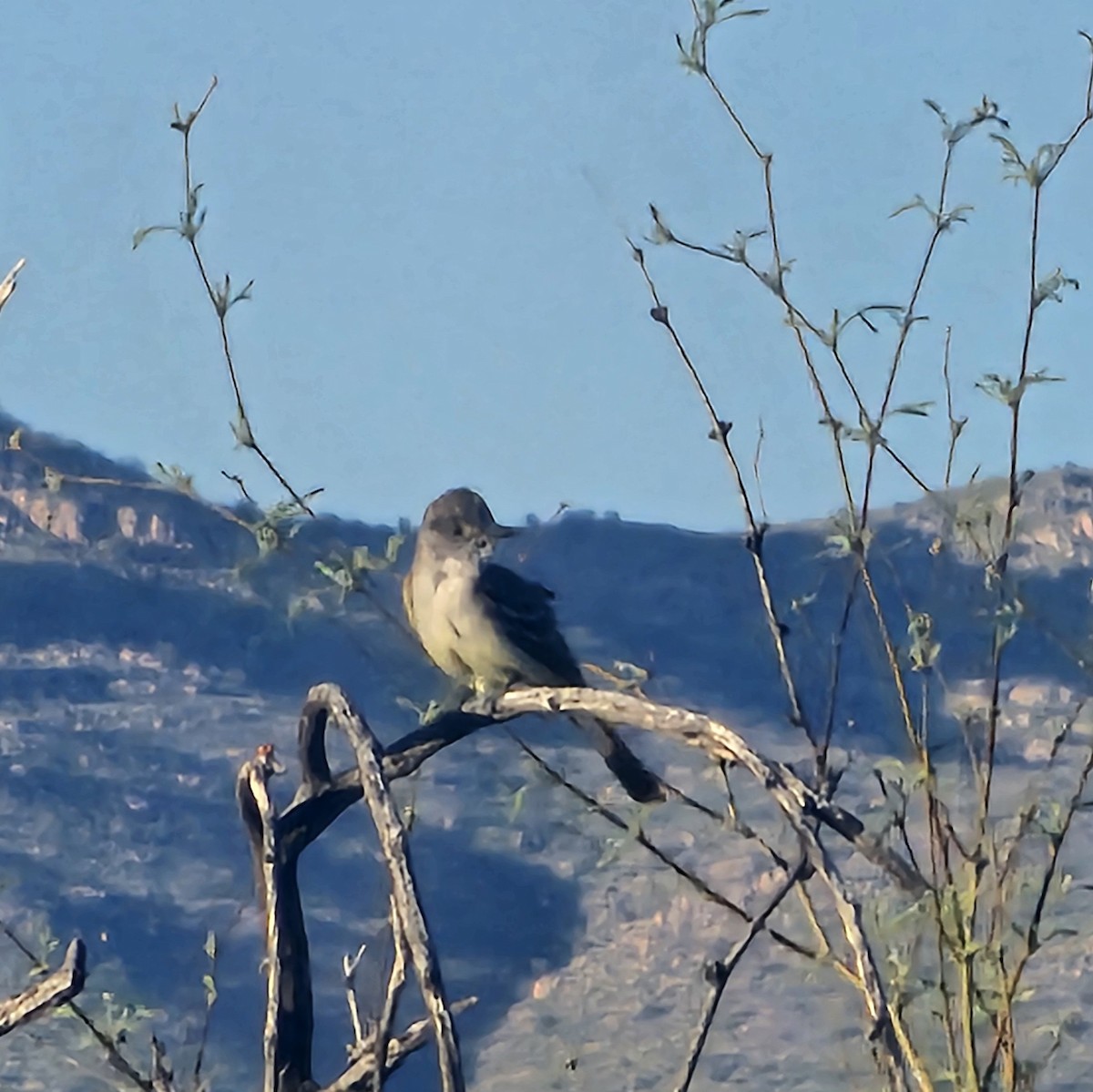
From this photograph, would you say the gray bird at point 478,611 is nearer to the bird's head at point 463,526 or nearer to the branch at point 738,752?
the bird's head at point 463,526

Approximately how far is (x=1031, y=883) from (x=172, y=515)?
44088mm

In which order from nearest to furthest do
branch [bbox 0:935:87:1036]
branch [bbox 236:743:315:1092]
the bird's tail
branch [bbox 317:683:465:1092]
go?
branch [bbox 317:683:465:1092], branch [bbox 0:935:87:1036], branch [bbox 236:743:315:1092], the bird's tail

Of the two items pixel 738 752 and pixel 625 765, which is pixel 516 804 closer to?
pixel 625 765

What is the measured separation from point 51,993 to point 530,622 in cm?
426

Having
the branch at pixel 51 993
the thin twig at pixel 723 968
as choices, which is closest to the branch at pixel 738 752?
the thin twig at pixel 723 968

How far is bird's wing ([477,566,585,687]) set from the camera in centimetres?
705

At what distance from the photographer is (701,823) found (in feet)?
16.3

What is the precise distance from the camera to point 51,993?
2.89m

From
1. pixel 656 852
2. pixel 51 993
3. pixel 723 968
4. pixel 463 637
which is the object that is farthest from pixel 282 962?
pixel 463 637

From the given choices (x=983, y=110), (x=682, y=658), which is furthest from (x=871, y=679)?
(x=682, y=658)

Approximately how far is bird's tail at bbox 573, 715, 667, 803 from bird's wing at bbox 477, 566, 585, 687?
1890 mm

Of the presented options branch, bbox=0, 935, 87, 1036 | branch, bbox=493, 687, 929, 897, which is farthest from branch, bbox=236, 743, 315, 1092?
branch, bbox=493, 687, 929, 897

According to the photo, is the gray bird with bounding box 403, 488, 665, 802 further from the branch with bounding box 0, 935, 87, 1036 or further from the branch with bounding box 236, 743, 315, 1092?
the branch with bounding box 0, 935, 87, 1036

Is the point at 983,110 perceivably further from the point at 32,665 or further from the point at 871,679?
the point at 32,665
